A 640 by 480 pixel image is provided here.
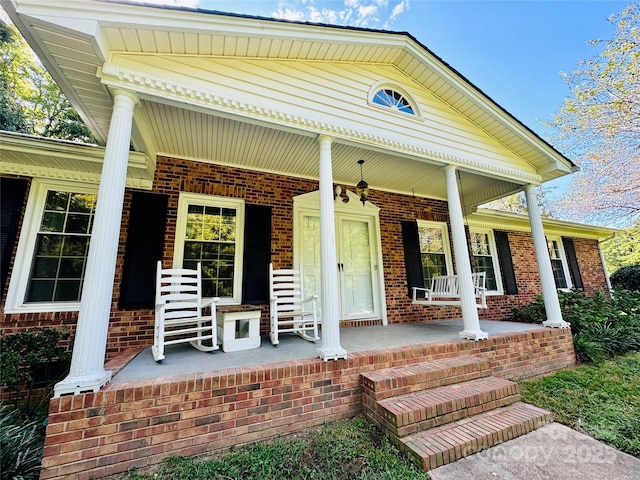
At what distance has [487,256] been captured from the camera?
6.91 metres

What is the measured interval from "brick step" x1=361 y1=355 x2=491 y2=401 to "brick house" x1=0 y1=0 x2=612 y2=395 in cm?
46

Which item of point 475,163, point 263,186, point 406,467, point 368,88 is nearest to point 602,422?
point 406,467

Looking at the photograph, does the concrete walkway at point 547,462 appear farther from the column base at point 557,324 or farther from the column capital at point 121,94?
the column capital at point 121,94

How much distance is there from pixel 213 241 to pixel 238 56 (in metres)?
2.53

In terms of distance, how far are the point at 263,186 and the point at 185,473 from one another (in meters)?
3.78

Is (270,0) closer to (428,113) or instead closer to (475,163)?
(428,113)

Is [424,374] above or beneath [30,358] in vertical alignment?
beneath

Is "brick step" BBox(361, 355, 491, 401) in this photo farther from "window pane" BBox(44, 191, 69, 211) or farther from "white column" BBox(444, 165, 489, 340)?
"window pane" BBox(44, 191, 69, 211)

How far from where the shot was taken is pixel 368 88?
3.75 meters

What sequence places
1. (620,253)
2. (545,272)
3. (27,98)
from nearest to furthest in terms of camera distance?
1. (545,272)
2. (27,98)
3. (620,253)

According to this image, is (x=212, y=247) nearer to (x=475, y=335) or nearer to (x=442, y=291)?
(x=475, y=335)

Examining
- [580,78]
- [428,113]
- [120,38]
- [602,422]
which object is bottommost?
[602,422]

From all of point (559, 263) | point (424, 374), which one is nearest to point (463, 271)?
point (424, 374)

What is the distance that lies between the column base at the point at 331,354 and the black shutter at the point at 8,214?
3.79 metres
